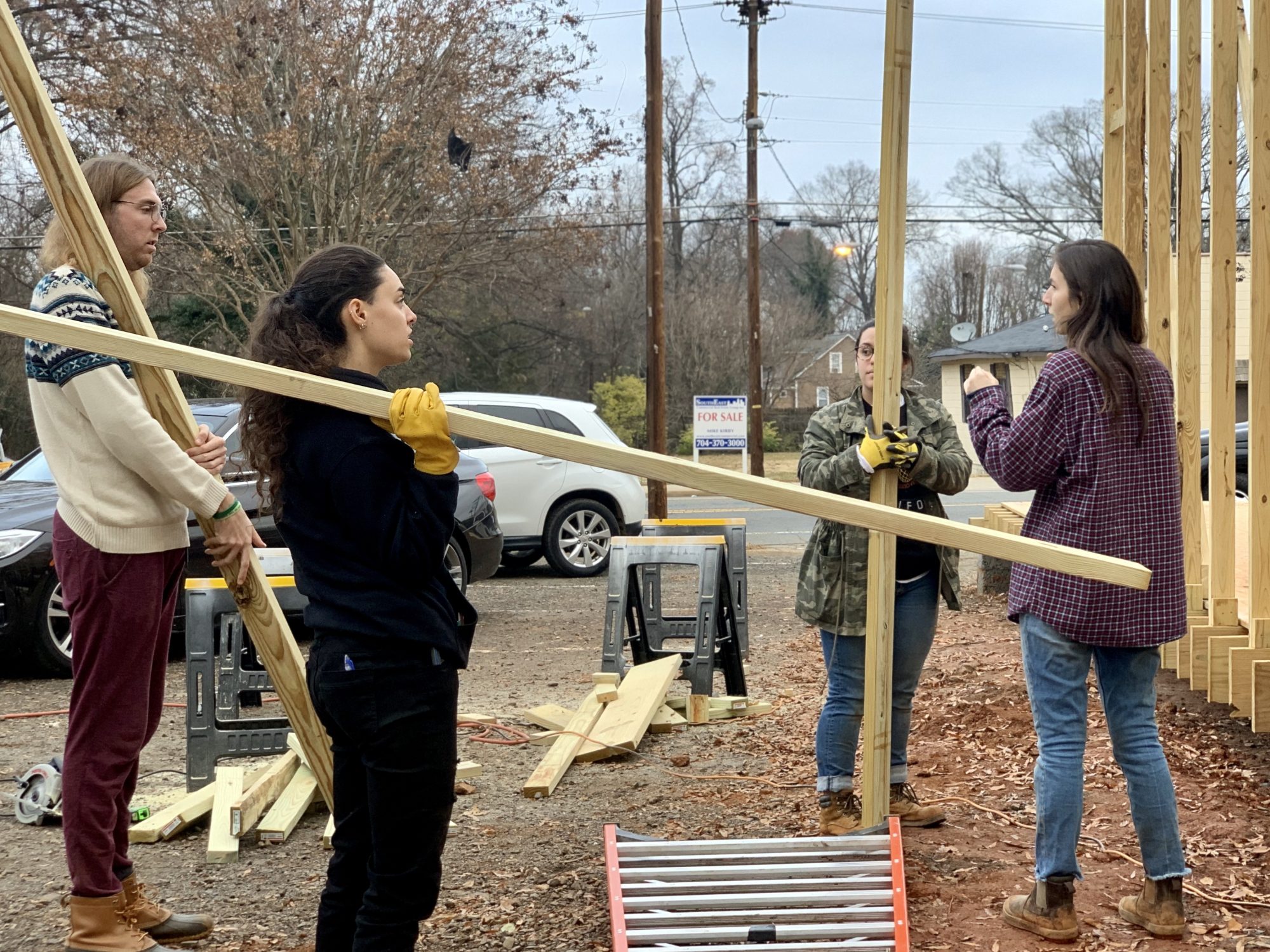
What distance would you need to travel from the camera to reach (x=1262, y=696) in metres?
4.66

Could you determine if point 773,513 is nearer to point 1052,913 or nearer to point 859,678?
point 859,678

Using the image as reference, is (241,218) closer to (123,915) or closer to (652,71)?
(652,71)

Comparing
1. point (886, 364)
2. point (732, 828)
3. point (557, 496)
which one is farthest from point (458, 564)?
point (886, 364)

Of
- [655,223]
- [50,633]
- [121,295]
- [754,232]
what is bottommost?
[50,633]

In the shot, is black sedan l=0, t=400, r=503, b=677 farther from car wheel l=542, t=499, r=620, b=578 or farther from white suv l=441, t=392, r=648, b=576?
car wheel l=542, t=499, r=620, b=578

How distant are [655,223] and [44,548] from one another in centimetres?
1075

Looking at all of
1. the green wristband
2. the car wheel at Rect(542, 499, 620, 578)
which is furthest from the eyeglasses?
the car wheel at Rect(542, 499, 620, 578)

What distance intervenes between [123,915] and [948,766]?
11.0 feet

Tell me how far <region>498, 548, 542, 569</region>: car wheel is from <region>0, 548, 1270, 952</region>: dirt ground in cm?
543

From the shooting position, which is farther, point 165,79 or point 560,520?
point 165,79

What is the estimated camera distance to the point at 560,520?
1293cm

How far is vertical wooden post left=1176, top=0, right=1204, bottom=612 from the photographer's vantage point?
5.28 meters

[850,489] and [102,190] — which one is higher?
[102,190]

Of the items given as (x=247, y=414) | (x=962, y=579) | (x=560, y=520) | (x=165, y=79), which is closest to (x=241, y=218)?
(x=165, y=79)
